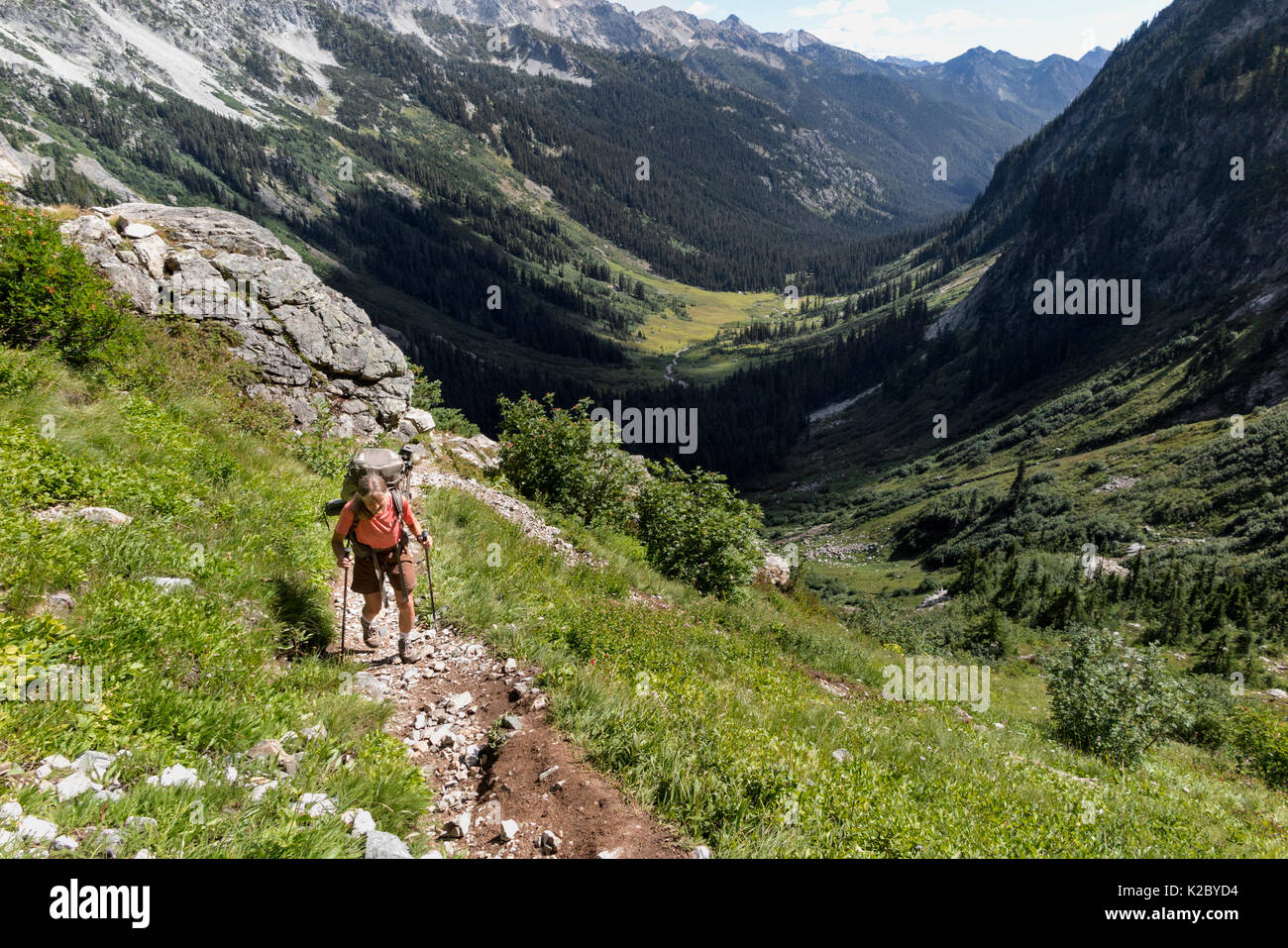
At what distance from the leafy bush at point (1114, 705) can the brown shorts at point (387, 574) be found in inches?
545

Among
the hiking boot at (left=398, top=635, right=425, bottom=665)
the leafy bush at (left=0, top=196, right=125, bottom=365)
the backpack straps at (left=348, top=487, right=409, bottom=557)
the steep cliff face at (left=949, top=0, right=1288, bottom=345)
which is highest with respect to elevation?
the steep cliff face at (left=949, top=0, right=1288, bottom=345)

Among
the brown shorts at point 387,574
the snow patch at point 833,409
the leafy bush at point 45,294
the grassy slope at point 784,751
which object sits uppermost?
the snow patch at point 833,409

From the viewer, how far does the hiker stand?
723cm

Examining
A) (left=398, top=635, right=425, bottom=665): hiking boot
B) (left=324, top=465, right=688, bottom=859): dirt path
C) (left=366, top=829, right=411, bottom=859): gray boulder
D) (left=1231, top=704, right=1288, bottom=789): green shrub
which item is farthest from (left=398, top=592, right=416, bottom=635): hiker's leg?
(left=1231, top=704, right=1288, bottom=789): green shrub

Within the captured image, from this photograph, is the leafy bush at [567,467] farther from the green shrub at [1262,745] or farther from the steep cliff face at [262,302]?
the green shrub at [1262,745]

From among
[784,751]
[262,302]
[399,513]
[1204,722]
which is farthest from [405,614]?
[1204,722]

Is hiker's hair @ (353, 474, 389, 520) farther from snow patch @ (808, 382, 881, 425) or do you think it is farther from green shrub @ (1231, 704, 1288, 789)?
snow patch @ (808, 382, 881, 425)

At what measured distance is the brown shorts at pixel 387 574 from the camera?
7.55 m

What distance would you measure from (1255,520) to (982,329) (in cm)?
11160

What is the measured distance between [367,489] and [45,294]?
9.12m

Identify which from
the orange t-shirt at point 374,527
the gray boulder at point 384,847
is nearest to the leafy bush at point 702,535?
the orange t-shirt at point 374,527

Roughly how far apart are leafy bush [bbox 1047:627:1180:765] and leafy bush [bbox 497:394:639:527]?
45.4 ft

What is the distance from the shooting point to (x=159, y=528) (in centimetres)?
683
